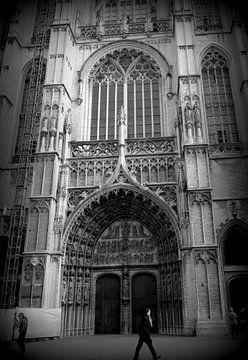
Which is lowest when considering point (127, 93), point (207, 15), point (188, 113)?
point (188, 113)

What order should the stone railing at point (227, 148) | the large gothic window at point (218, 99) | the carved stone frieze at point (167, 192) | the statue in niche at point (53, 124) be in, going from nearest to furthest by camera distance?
the carved stone frieze at point (167, 192), the stone railing at point (227, 148), the statue in niche at point (53, 124), the large gothic window at point (218, 99)

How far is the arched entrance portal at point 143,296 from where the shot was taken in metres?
14.8

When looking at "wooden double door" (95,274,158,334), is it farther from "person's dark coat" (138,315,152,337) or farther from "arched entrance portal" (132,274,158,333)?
"person's dark coat" (138,315,152,337)

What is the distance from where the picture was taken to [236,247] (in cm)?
1434

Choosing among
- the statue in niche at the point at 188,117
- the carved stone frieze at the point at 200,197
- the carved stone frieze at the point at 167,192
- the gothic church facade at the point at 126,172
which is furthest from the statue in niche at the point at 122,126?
the carved stone frieze at the point at 200,197

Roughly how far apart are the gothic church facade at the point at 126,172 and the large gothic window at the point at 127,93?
0.22 ft

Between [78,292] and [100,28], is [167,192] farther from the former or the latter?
[100,28]

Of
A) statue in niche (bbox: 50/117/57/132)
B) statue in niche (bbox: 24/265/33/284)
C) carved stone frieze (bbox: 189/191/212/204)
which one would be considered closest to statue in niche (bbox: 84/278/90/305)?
statue in niche (bbox: 24/265/33/284)

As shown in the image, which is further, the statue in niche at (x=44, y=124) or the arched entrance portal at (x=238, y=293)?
the statue in niche at (x=44, y=124)

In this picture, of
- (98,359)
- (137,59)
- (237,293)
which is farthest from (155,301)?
(137,59)

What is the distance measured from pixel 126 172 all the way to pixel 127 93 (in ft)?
18.3

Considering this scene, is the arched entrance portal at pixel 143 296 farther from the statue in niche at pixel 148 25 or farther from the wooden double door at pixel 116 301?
the statue in niche at pixel 148 25

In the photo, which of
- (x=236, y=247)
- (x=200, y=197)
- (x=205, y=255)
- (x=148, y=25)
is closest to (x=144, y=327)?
(x=205, y=255)

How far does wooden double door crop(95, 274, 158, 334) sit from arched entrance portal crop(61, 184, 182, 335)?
4cm
